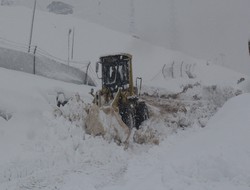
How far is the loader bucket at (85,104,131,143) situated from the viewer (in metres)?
10.9

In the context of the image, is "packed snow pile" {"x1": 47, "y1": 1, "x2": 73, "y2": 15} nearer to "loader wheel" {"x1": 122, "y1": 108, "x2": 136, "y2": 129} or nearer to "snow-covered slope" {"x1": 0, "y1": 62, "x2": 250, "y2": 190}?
"loader wheel" {"x1": 122, "y1": 108, "x2": 136, "y2": 129}

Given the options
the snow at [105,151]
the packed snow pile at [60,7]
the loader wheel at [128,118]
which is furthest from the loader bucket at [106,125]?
the packed snow pile at [60,7]

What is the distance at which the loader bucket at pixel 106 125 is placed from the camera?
10938mm

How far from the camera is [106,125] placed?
1116cm

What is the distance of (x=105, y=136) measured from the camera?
10.8 meters

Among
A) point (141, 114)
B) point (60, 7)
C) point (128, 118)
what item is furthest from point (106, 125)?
point (60, 7)

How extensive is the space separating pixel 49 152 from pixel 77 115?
318cm

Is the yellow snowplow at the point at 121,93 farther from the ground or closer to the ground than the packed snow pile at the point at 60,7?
closer to the ground

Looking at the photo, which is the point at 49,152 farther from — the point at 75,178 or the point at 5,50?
the point at 5,50

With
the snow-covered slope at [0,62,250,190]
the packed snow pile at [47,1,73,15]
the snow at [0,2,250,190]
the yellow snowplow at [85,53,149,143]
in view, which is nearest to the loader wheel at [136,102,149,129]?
the yellow snowplow at [85,53,149,143]

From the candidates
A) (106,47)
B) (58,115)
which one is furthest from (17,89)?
(106,47)

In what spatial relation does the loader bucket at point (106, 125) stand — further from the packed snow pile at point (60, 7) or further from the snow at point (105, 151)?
the packed snow pile at point (60, 7)

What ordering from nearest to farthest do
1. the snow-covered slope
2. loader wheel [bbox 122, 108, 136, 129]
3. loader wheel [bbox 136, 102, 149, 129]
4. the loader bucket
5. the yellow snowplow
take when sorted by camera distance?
the snow-covered slope
the loader bucket
loader wheel [bbox 122, 108, 136, 129]
the yellow snowplow
loader wheel [bbox 136, 102, 149, 129]

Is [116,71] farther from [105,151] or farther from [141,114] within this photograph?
[105,151]
